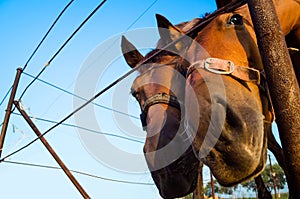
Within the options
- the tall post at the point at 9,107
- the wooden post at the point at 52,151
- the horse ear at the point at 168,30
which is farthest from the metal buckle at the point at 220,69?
the tall post at the point at 9,107

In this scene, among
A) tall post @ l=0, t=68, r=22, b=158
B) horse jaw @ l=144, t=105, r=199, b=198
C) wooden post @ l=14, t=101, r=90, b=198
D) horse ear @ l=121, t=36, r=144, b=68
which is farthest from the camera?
tall post @ l=0, t=68, r=22, b=158

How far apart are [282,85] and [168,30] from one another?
1.21 metres

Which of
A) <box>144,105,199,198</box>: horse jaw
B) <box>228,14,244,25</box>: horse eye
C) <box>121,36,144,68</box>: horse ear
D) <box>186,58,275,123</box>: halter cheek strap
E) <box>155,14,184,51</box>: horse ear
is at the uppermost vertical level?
<box>121,36,144,68</box>: horse ear

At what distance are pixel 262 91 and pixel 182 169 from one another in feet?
3.14

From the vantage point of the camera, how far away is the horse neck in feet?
5.25

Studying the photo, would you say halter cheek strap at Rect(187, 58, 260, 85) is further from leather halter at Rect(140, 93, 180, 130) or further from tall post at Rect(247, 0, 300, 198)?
leather halter at Rect(140, 93, 180, 130)

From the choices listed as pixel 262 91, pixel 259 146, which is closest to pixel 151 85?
pixel 262 91

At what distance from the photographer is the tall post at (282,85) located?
3.24ft

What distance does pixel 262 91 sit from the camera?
139 cm

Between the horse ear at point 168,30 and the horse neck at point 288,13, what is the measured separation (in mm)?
646

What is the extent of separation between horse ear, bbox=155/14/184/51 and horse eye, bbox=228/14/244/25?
581 millimetres

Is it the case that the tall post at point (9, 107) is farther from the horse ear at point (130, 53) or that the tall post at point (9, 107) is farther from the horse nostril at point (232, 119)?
the horse nostril at point (232, 119)

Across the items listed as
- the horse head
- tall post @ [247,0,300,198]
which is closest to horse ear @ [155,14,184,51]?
the horse head

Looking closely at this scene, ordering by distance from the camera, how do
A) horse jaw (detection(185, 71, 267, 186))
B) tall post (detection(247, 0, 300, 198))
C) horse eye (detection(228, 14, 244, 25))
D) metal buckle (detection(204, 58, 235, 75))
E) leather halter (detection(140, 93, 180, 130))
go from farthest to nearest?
1. leather halter (detection(140, 93, 180, 130))
2. horse eye (detection(228, 14, 244, 25))
3. metal buckle (detection(204, 58, 235, 75))
4. horse jaw (detection(185, 71, 267, 186))
5. tall post (detection(247, 0, 300, 198))
